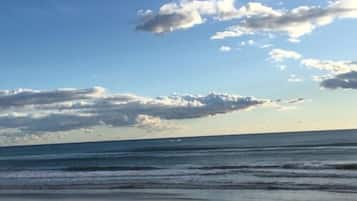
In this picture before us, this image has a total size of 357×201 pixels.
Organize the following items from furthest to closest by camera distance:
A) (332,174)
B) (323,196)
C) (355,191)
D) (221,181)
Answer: (332,174) → (221,181) → (355,191) → (323,196)

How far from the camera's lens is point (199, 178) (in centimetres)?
3828

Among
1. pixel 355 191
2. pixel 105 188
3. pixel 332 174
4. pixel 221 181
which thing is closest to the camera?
pixel 355 191

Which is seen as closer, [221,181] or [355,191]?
[355,191]

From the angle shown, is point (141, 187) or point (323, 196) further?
point (141, 187)

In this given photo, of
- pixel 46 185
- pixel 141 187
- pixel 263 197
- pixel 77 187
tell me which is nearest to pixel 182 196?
pixel 263 197

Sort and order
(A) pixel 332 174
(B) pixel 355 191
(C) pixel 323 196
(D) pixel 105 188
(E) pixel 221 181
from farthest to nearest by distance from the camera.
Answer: (A) pixel 332 174 < (E) pixel 221 181 < (D) pixel 105 188 < (B) pixel 355 191 < (C) pixel 323 196

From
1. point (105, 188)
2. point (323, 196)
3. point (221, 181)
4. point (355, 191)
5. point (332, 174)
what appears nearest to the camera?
point (323, 196)

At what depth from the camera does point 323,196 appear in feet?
84.2

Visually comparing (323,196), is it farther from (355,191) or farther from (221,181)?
(221,181)

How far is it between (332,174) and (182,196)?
47.6 feet

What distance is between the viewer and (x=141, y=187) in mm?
33406

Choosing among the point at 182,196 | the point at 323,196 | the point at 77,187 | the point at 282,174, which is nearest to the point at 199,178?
the point at 282,174

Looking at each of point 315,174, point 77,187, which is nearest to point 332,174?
point 315,174

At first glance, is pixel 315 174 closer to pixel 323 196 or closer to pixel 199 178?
pixel 199 178
